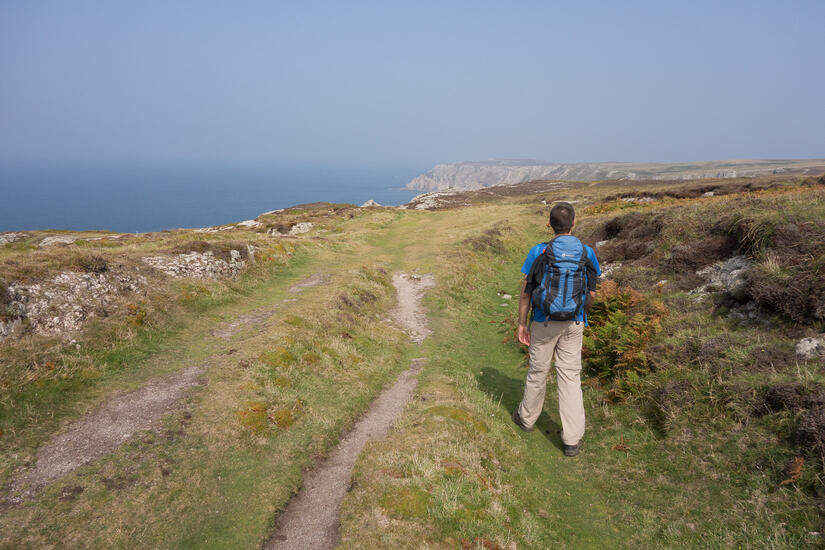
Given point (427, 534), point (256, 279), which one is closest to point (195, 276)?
point (256, 279)

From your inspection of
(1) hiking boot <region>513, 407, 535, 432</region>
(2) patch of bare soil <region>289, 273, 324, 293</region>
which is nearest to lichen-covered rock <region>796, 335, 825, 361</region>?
(1) hiking boot <region>513, 407, 535, 432</region>

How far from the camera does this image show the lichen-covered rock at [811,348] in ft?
26.0

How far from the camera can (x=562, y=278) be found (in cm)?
754

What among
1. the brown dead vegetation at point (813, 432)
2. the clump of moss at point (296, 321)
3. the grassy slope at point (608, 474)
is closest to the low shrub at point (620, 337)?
the grassy slope at point (608, 474)

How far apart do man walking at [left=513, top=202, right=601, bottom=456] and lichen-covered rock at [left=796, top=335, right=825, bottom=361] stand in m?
4.70

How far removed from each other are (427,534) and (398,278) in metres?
19.4

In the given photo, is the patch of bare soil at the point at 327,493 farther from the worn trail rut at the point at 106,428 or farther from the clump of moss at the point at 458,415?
the worn trail rut at the point at 106,428

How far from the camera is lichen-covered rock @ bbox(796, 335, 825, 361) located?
7930 millimetres

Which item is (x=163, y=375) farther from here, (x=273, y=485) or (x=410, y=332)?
(x=410, y=332)

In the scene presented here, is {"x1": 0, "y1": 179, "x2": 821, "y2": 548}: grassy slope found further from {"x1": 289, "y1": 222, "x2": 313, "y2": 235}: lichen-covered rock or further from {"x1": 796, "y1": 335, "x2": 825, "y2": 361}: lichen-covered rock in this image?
{"x1": 289, "y1": 222, "x2": 313, "y2": 235}: lichen-covered rock

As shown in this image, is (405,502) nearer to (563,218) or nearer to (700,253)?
(563,218)

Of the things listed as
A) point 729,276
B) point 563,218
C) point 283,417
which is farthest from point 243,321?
point 729,276

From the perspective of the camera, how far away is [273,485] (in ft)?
24.7

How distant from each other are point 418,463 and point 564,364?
380 centimetres
